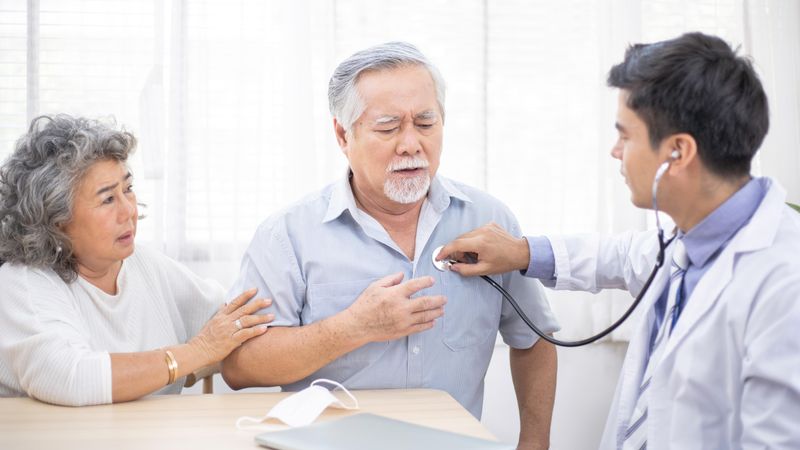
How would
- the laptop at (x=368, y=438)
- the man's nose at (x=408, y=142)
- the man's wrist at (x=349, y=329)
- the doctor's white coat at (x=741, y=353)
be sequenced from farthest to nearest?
the man's nose at (x=408, y=142) → the man's wrist at (x=349, y=329) → the laptop at (x=368, y=438) → the doctor's white coat at (x=741, y=353)

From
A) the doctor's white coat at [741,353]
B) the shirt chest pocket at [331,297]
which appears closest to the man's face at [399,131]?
the shirt chest pocket at [331,297]

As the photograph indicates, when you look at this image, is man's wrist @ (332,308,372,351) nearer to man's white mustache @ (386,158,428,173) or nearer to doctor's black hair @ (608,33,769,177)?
man's white mustache @ (386,158,428,173)

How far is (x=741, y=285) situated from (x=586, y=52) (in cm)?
165

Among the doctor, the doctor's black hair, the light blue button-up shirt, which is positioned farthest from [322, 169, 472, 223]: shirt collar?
the doctor's black hair

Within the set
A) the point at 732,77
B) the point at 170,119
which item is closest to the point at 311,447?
the point at 732,77

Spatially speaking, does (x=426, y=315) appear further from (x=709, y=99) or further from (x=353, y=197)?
(x=709, y=99)

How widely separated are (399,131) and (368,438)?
0.77 m

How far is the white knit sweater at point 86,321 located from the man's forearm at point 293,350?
19 cm

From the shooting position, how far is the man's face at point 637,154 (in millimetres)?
1432

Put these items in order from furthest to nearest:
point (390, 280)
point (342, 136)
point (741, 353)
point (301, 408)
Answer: point (342, 136)
point (390, 280)
point (301, 408)
point (741, 353)

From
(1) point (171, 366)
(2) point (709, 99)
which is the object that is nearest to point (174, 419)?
(1) point (171, 366)

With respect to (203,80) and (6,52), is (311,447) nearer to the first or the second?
(203,80)

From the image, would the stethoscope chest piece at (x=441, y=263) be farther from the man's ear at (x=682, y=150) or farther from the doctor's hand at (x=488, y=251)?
the man's ear at (x=682, y=150)

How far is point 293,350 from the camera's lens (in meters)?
1.77
